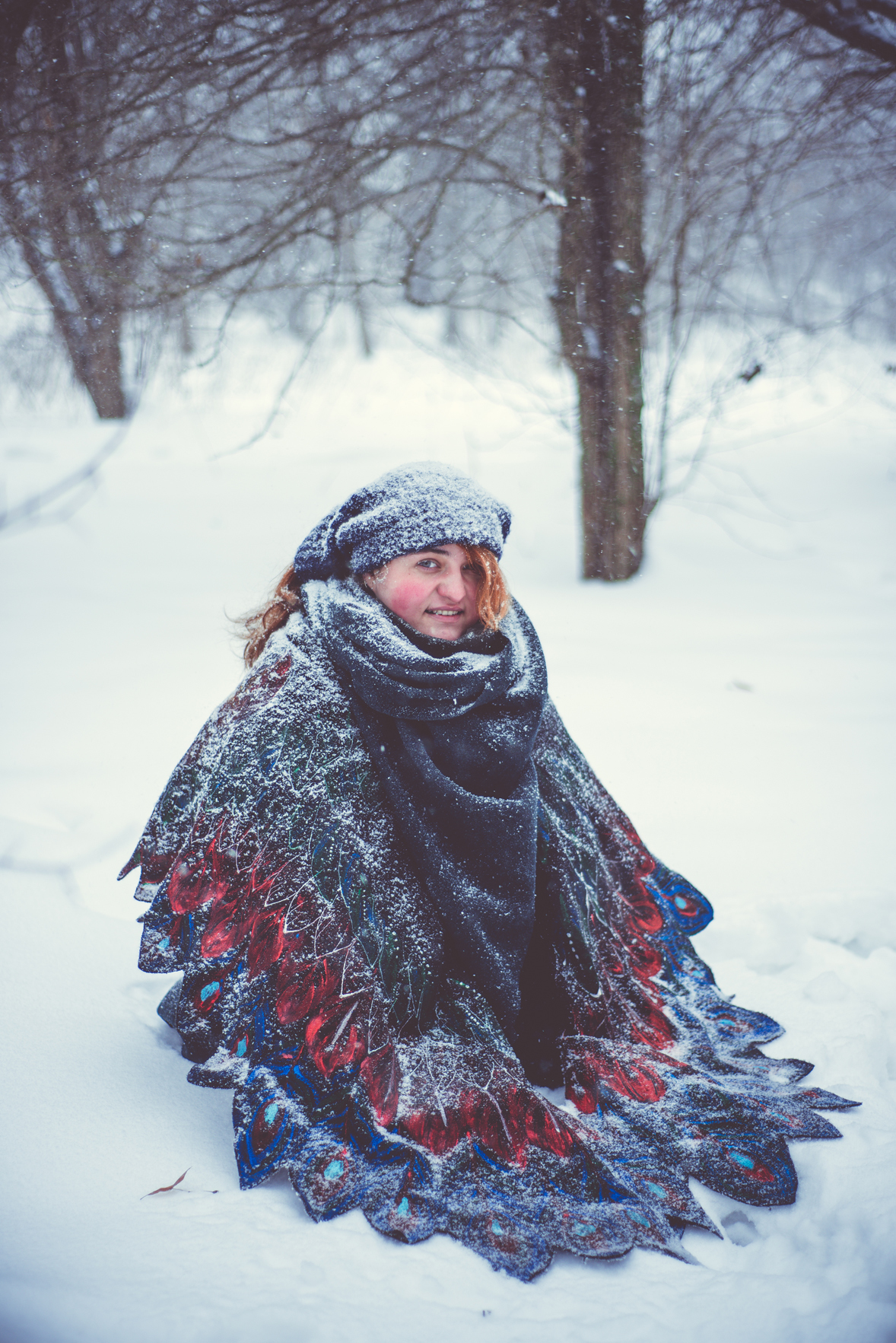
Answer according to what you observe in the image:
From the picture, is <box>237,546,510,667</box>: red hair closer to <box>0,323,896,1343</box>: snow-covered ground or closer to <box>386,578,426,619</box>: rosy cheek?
<box>386,578,426,619</box>: rosy cheek

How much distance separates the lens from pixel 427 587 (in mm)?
1910

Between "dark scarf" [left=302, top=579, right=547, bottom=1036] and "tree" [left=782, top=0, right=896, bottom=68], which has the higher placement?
"tree" [left=782, top=0, right=896, bottom=68]

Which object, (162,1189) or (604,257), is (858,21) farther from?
(162,1189)

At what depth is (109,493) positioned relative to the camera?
7.37 m

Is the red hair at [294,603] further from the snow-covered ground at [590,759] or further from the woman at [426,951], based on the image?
the snow-covered ground at [590,759]

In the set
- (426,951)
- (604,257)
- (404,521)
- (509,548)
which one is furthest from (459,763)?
(509,548)

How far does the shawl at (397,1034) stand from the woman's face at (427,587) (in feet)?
0.70

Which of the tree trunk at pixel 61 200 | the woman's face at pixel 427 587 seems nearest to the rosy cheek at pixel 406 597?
the woman's face at pixel 427 587

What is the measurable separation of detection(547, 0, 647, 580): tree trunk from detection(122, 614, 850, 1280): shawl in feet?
11.3

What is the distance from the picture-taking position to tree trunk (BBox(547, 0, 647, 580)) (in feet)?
12.4

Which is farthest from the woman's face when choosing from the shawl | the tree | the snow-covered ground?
the tree

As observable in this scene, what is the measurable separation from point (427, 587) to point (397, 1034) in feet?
3.17

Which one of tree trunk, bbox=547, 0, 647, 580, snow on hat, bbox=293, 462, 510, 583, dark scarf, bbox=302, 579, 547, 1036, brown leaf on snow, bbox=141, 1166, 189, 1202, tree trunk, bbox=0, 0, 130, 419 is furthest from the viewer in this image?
tree trunk, bbox=547, 0, 647, 580

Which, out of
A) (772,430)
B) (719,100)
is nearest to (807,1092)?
(719,100)
